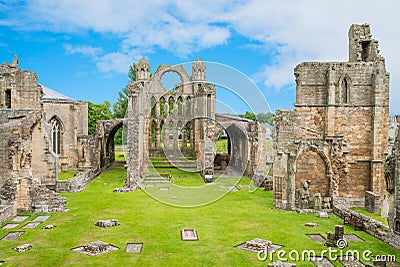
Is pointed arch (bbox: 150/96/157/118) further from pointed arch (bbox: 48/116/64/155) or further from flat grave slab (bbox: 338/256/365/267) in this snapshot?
flat grave slab (bbox: 338/256/365/267)

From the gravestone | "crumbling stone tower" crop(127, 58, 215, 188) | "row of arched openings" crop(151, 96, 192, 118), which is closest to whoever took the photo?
the gravestone

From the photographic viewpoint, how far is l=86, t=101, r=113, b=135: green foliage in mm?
56000

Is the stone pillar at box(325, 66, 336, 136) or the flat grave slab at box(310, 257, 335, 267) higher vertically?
the stone pillar at box(325, 66, 336, 136)

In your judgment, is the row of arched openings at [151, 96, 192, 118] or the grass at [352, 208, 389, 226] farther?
the row of arched openings at [151, 96, 192, 118]

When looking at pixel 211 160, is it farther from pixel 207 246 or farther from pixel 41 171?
pixel 207 246

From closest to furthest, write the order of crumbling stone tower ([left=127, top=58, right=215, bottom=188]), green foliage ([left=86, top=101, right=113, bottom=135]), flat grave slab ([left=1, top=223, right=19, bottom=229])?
flat grave slab ([left=1, top=223, right=19, bottom=229]) < crumbling stone tower ([left=127, top=58, right=215, bottom=188]) < green foliage ([left=86, top=101, right=113, bottom=135])

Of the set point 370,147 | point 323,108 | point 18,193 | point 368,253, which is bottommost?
point 368,253

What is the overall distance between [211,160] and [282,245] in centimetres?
1636

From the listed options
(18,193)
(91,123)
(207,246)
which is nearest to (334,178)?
(207,246)

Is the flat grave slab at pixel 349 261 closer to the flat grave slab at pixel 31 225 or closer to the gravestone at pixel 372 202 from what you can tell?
the gravestone at pixel 372 202

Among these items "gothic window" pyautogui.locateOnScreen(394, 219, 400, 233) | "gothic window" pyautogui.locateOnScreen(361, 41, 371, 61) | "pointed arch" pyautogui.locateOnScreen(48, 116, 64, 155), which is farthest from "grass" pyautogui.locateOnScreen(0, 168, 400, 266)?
"pointed arch" pyautogui.locateOnScreen(48, 116, 64, 155)

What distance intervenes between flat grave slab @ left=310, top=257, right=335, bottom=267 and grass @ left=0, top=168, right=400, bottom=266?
12.1 inches

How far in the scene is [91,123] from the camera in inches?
2210

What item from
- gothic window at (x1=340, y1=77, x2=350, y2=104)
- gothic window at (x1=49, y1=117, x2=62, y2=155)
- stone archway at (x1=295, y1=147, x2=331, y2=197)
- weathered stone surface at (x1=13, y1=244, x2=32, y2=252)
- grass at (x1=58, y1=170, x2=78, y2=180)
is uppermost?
gothic window at (x1=340, y1=77, x2=350, y2=104)
